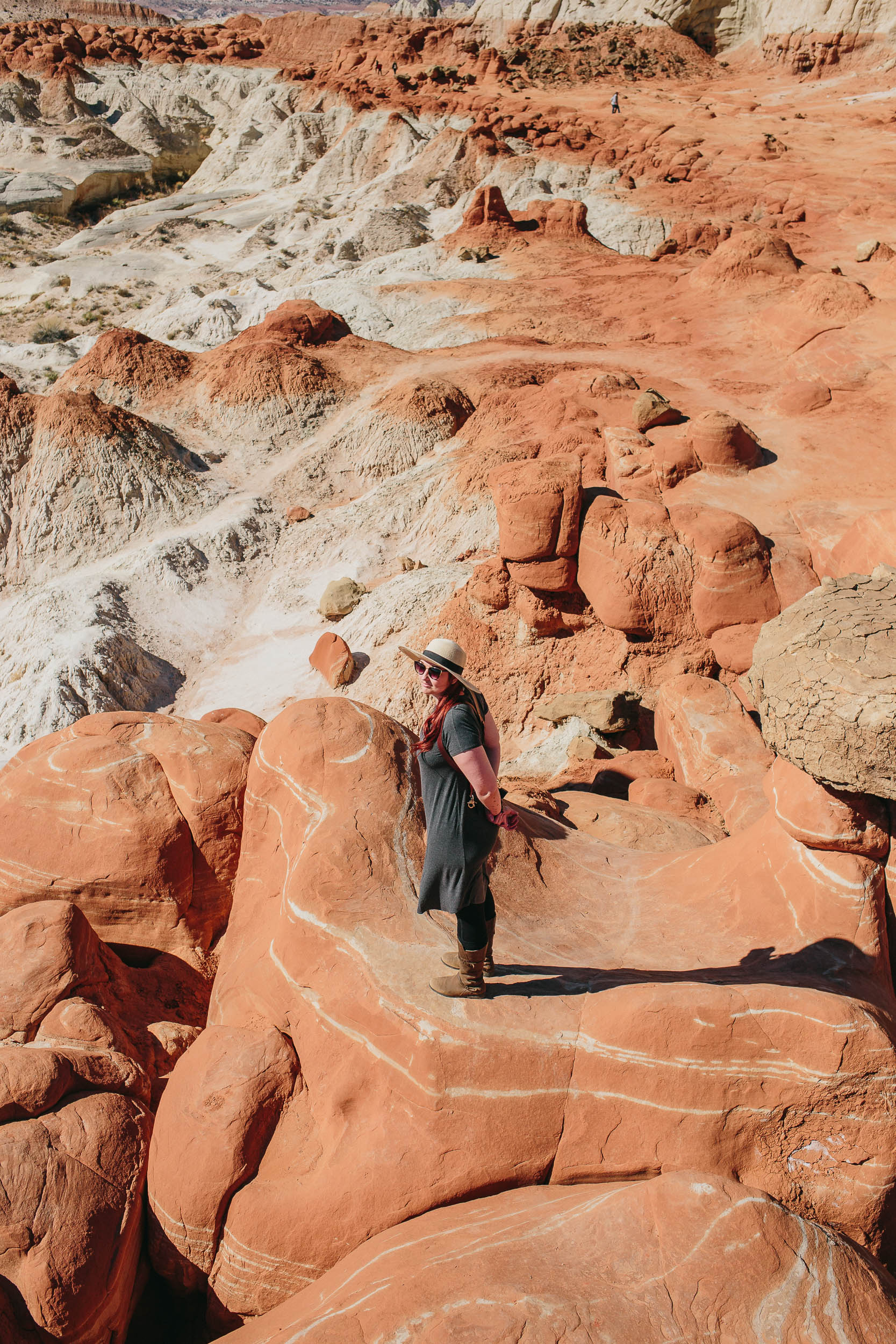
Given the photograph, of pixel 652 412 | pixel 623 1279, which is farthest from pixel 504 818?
pixel 652 412

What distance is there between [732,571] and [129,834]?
6854mm

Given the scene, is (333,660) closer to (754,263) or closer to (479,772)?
(479,772)

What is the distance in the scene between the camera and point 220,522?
16.3 meters

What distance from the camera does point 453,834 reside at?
3.67 metres

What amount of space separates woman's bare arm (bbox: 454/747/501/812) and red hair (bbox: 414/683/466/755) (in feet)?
0.50

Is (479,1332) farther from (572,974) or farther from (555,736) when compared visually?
(555,736)

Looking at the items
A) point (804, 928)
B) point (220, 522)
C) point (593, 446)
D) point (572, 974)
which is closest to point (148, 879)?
point (572, 974)

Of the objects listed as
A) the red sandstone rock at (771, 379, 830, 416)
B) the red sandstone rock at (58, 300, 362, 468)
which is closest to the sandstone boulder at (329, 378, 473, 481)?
the red sandstone rock at (58, 300, 362, 468)

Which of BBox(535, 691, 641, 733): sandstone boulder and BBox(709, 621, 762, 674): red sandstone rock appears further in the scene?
BBox(535, 691, 641, 733): sandstone boulder

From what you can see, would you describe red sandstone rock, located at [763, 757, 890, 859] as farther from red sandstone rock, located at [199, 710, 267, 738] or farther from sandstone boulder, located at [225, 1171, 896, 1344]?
red sandstone rock, located at [199, 710, 267, 738]

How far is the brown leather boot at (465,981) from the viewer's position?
375 centimetres

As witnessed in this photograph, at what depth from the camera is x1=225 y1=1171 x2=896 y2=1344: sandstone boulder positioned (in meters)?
2.71

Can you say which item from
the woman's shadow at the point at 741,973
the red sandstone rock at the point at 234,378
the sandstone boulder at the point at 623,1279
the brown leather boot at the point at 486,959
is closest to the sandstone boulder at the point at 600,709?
the woman's shadow at the point at 741,973

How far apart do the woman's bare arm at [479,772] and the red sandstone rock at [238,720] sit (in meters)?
4.48
